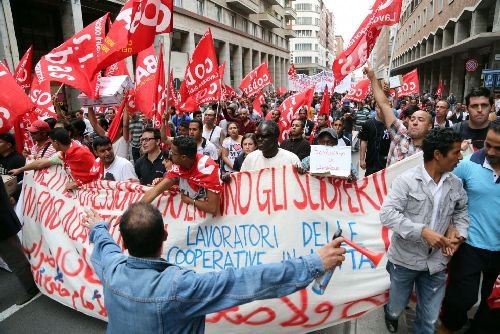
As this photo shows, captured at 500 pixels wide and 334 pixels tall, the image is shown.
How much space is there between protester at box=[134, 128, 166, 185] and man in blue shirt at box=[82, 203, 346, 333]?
112 inches

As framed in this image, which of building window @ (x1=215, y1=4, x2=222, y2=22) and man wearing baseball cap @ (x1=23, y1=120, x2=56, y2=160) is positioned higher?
building window @ (x1=215, y1=4, x2=222, y2=22)

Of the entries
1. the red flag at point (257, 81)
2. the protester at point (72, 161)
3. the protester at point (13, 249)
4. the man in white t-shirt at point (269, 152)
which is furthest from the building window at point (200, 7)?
the protester at point (13, 249)

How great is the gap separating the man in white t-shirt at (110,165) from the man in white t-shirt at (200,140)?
1.25 metres

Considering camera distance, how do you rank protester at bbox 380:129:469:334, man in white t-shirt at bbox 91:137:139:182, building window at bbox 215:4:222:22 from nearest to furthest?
protester at bbox 380:129:469:334
man in white t-shirt at bbox 91:137:139:182
building window at bbox 215:4:222:22

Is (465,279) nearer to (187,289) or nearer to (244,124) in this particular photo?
(187,289)

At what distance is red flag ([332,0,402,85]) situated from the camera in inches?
203

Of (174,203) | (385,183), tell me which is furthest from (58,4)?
(385,183)

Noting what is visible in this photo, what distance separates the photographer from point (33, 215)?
12.9ft

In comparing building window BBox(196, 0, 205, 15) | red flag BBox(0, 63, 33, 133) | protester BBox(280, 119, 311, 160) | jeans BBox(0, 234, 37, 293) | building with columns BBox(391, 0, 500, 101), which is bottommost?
jeans BBox(0, 234, 37, 293)

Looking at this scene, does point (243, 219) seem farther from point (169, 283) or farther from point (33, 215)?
point (33, 215)

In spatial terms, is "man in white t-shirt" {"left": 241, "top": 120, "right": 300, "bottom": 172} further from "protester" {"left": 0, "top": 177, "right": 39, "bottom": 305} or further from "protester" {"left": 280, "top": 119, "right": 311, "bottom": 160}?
"protester" {"left": 0, "top": 177, "right": 39, "bottom": 305}

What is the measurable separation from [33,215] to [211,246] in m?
2.13

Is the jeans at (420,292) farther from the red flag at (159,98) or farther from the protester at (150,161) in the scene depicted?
the red flag at (159,98)

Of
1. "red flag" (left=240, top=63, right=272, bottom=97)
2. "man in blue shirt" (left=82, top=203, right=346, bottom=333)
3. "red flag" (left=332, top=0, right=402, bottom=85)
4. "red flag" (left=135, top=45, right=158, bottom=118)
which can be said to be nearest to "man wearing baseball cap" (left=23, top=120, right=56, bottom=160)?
"red flag" (left=135, top=45, right=158, bottom=118)
